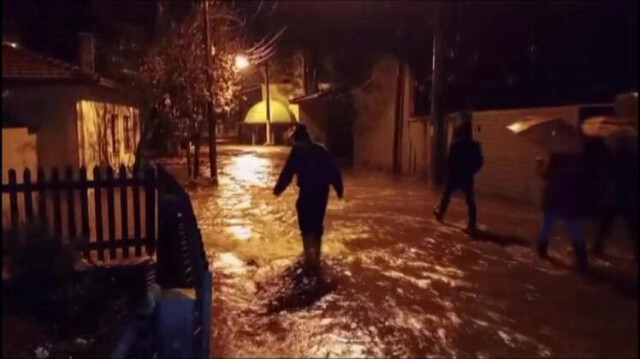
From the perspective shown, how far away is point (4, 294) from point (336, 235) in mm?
6950

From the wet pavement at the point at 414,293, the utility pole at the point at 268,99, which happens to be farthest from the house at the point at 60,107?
the utility pole at the point at 268,99

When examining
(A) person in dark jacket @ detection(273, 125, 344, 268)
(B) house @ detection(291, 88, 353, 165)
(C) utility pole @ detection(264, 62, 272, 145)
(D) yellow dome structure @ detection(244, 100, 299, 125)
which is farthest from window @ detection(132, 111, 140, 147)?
(D) yellow dome structure @ detection(244, 100, 299, 125)

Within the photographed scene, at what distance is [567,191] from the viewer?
4215 millimetres

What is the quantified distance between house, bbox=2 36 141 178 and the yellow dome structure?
2302 centimetres

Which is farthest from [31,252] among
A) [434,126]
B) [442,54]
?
[434,126]

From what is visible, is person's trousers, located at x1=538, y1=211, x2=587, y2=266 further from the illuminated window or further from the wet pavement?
the illuminated window

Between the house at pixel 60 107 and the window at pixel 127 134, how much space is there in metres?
0.34

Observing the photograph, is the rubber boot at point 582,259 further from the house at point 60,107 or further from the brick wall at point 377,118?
the brick wall at point 377,118

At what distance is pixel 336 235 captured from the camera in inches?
368

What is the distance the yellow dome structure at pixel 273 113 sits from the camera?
3903 centimetres

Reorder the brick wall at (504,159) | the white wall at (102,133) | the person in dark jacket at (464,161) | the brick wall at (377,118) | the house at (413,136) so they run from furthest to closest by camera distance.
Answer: the brick wall at (377,118), the house at (413,136), the brick wall at (504,159), the person in dark jacket at (464,161), the white wall at (102,133)

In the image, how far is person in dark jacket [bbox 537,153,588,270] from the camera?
3600 mm

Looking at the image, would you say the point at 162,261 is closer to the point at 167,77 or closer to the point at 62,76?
the point at 62,76

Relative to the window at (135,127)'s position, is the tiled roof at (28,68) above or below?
above
